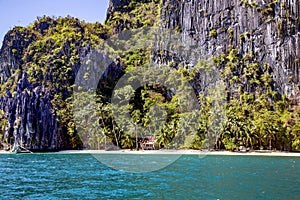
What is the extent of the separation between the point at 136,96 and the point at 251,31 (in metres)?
35.1

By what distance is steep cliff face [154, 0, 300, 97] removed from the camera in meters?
91.3

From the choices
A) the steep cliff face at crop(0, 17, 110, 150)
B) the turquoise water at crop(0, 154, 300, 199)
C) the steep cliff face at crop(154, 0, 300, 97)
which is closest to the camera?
the turquoise water at crop(0, 154, 300, 199)

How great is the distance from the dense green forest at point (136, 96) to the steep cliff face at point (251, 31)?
219cm

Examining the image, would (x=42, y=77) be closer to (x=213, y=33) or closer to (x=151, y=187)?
(x=213, y=33)

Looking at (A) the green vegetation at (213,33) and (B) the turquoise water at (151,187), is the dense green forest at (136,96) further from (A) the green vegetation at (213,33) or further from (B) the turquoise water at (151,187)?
(B) the turquoise water at (151,187)

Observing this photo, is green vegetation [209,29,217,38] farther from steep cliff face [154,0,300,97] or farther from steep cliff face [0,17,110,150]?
steep cliff face [0,17,110,150]

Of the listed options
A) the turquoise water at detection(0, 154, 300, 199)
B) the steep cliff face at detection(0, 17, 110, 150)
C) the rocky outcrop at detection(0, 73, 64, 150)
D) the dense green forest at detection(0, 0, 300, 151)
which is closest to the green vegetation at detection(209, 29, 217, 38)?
the dense green forest at detection(0, 0, 300, 151)

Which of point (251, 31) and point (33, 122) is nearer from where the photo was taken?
point (33, 122)

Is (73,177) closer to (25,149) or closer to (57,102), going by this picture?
(25,149)

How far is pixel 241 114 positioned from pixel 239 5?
110 ft

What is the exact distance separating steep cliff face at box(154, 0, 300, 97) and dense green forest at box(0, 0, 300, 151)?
2.19 metres

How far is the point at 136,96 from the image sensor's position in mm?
107125

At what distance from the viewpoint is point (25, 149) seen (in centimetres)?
8919

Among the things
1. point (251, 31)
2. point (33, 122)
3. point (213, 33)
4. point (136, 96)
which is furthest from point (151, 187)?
point (213, 33)
